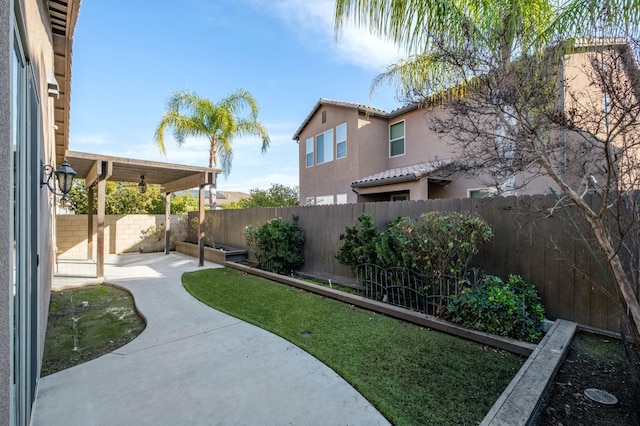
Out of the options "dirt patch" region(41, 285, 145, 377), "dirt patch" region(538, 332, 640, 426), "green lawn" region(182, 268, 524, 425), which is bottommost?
"dirt patch" region(41, 285, 145, 377)

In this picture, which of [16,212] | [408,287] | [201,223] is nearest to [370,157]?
[201,223]

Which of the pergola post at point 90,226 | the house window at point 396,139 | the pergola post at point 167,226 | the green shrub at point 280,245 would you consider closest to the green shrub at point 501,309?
the green shrub at point 280,245

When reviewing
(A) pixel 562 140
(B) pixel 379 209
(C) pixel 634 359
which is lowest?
(C) pixel 634 359

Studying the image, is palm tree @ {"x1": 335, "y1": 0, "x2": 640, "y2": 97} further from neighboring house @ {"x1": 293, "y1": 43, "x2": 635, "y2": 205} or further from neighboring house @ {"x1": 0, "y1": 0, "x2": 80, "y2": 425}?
neighboring house @ {"x1": 293, "y1": 43, "x2": 635, "y2": 205}

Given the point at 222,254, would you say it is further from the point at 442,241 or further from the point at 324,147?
the point at 442,241

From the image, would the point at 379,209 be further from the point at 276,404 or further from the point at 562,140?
the point at 276,404

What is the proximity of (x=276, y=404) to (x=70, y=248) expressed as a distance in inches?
520

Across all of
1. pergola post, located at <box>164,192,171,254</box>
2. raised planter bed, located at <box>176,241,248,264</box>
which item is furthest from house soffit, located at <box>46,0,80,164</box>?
pergola post, located at <box>164,192,171,254</box>

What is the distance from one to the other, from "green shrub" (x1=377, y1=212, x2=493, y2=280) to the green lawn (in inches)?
38.6

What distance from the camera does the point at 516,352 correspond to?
3.71 m

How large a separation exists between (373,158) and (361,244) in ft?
22.9

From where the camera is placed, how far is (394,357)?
363 centimetres

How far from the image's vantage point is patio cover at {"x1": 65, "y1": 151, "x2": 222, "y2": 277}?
8289mm

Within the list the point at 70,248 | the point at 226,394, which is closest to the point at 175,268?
the point at 70,248
